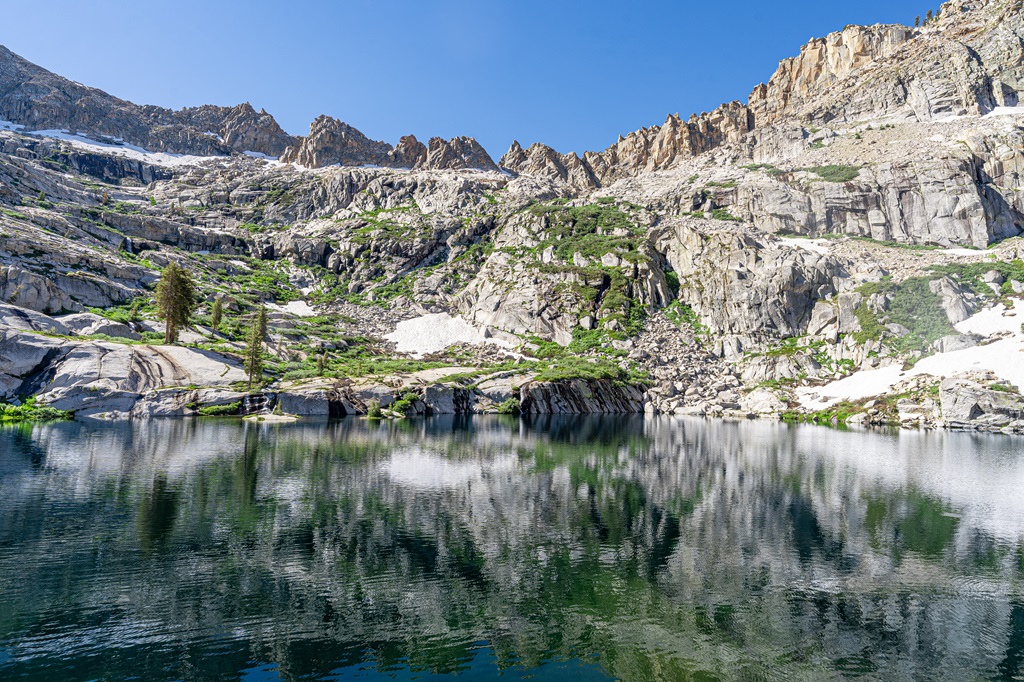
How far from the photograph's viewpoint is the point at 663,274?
648 ft

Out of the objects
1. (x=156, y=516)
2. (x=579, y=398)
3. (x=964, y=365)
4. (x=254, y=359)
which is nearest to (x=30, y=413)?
(x=254, y=359)

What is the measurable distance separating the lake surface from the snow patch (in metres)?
124

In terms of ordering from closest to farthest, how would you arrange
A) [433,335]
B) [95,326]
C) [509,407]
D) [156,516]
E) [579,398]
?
[156,516] < [95,326] < [509,407] < [579,398] < [433,335]

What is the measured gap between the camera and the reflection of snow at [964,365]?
111500mm

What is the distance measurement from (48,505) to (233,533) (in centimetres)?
1300

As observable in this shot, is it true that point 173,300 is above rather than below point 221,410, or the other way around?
above

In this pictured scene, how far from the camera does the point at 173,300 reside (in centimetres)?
11112

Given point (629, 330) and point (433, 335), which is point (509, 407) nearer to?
point (433, 335)

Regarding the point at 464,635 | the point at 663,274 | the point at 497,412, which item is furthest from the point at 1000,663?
the point at 663,274

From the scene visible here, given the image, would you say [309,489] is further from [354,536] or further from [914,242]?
[914,242]

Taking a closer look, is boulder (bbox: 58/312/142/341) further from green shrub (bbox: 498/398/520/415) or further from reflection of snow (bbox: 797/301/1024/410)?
reflection of snow (bbox: 797/301/1024/410)

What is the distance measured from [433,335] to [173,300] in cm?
8142

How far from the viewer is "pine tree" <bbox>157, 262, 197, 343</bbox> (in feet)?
364

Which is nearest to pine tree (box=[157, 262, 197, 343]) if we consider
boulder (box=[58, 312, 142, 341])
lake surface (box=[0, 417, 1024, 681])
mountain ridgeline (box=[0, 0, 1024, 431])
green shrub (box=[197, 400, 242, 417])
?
mountain ridgeline (box=[0, 0, 1024, 431])
